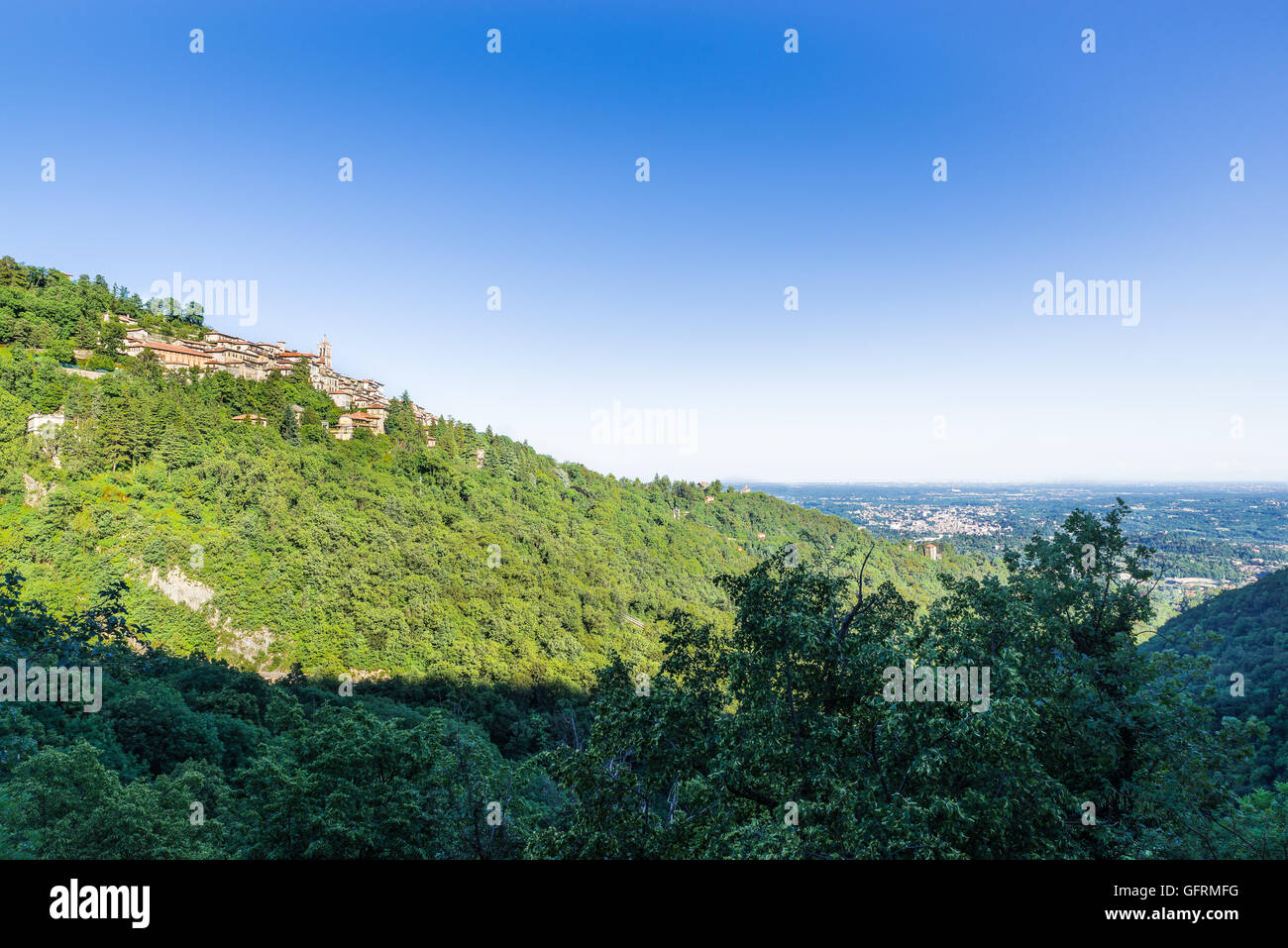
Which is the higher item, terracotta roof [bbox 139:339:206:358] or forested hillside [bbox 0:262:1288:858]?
terracotta roof [bbox 139:339:206:358]

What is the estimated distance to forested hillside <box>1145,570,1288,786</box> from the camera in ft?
51.0

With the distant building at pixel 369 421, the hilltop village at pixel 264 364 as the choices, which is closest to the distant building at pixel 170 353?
the hilltop village at pixel 264 364

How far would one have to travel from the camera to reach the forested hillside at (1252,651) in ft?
51.0

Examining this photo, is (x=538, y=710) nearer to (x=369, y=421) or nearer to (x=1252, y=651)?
(x=369, y=421)

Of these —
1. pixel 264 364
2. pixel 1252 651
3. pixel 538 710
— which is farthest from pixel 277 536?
pixel 1252 651

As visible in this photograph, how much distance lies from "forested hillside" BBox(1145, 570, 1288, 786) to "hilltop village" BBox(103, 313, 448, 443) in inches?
2768

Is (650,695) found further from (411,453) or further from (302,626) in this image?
(411,453)

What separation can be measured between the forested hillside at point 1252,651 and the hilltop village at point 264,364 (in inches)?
2768

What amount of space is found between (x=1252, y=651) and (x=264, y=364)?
11315 centimetres

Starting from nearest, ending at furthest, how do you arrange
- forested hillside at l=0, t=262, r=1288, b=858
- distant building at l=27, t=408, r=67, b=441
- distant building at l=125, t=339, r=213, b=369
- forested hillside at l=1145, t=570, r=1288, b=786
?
forested hillside at l=0, t=262, r=1288, b=858
forested hillside at l=1145, t=570, r=1288, b=786
distant building at l=27, t=408, r=67, b=441
distant building at l=125, t=339, r=213, b=369

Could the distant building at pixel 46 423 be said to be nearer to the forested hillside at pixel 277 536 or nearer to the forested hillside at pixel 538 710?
the forested hillside at pixel 538 710

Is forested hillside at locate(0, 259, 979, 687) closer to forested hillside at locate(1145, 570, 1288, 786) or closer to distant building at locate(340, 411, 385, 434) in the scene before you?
distant building at locate(340, 411, 385, 434)

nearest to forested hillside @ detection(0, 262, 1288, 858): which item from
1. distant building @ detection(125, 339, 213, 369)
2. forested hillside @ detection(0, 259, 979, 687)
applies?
forested hillside @ detection(0, 259, 979, 687)
